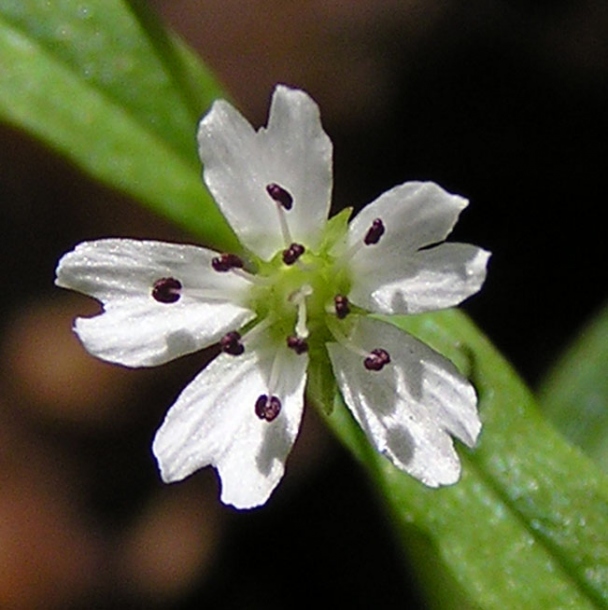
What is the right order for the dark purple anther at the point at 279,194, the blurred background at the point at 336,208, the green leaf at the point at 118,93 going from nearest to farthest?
the dark purple anther at the point at 279,194 < the green leaf at the point at 118,93 < the blurred background at the point at 336,208

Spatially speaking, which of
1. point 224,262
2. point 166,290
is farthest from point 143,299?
point 224,262

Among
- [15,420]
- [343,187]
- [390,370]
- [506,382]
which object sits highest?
[390,370]

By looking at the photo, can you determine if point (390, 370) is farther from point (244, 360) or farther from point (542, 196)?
point (542, 196)

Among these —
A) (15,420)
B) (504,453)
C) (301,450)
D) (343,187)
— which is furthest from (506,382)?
(15,420)

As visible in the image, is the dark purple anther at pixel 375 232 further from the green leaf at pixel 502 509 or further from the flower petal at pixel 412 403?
the green leaf at pixel 502 509

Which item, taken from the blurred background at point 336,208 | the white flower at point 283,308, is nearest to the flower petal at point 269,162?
the white flower at point 283,308

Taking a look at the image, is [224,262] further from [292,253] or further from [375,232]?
[375,232]
